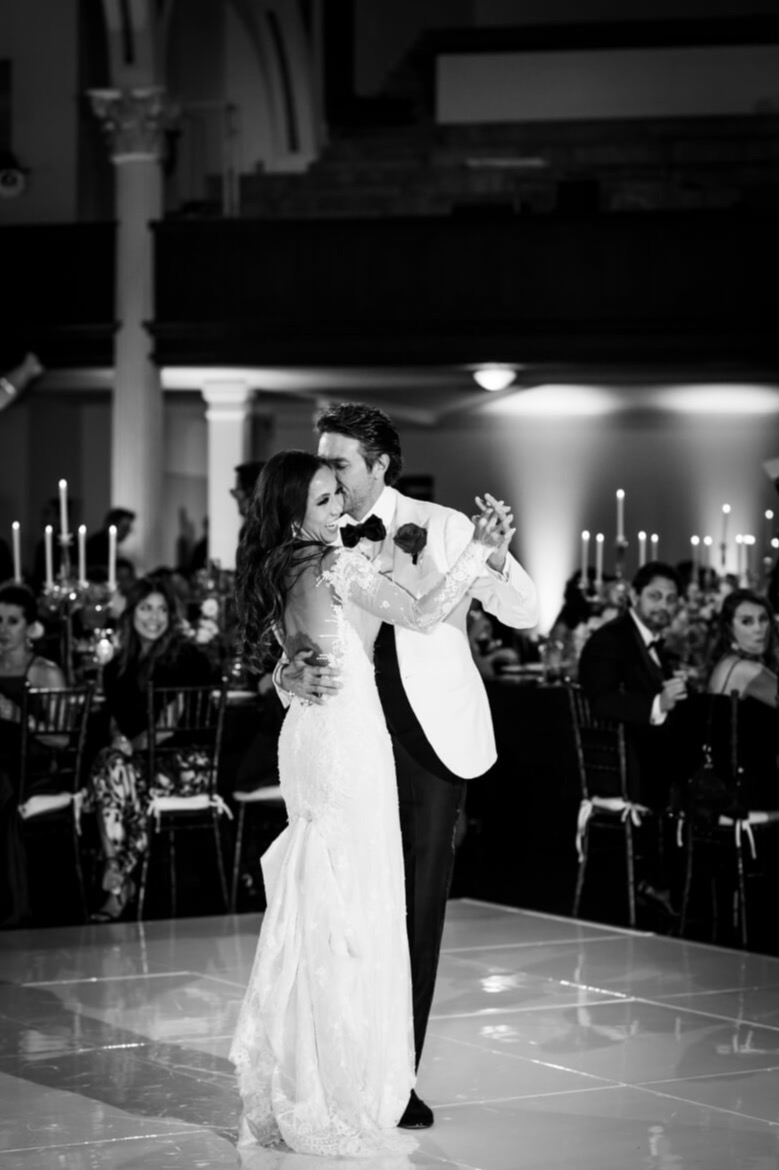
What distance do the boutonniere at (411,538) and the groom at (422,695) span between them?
0.08 meters

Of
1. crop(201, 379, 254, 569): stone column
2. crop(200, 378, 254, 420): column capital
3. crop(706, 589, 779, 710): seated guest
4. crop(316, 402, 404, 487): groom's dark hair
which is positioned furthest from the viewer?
crop(200, 378, 254, 420): column capital

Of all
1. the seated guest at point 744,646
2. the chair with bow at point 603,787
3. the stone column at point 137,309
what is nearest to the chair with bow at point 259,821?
the chair with bow at point 603,787

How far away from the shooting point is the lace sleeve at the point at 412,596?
13.4 feet

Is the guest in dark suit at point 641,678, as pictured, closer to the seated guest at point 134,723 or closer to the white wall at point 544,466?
the seated guest at point 134,723

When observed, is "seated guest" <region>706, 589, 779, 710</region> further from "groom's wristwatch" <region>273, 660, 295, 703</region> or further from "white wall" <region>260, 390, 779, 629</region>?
"white wall" <region>260, 390, 779, 629</region>

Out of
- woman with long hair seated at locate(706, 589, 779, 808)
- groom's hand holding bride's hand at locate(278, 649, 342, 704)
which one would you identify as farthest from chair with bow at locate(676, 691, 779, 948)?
groom's hand holding bride's hand at locate(278, 649, 342, 704)

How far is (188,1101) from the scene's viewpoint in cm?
468

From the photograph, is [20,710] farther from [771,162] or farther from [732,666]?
[771,162]

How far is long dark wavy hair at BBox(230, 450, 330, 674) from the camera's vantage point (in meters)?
4.16

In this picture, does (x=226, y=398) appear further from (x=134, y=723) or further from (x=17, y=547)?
(x=134, y=723)

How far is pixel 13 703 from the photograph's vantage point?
308 inches

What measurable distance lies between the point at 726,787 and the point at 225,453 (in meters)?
9.56

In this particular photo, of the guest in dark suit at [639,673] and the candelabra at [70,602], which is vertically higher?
the candelabra at [70,602]

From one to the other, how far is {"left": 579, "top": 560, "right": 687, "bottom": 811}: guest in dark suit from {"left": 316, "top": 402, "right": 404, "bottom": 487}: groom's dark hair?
122 inches
